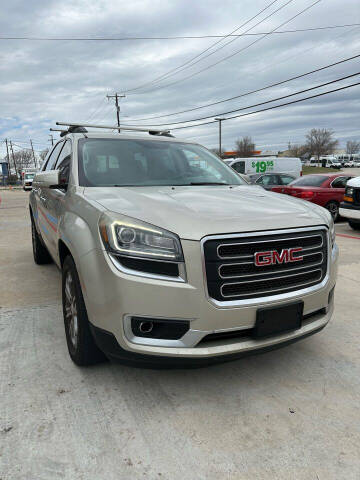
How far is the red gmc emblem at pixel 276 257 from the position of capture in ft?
6.94

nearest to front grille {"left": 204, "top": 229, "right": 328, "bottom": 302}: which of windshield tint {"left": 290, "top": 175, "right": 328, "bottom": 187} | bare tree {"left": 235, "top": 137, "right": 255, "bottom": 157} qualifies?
windshield tint {"left": 290, "top": 175, "right": 328, "bottom": 187}

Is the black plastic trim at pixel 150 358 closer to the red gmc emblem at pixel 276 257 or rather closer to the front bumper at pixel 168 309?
the front bumper at pixel 168 309

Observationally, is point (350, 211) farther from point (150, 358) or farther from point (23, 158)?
point (23, 158)

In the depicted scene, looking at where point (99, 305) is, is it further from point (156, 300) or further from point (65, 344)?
point (65, 344)

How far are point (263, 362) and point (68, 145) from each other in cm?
266

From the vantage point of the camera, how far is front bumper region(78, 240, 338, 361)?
1984 millimetres

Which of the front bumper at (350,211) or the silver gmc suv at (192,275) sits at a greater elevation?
the silver gmc suv at (192,275)

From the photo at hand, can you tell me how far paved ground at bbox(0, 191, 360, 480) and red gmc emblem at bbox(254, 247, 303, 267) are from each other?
0.87m

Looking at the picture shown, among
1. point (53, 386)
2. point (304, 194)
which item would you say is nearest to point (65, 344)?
point (53, 386)

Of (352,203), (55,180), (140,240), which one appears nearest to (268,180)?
(352,203)

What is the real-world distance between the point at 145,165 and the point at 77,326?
1554 mm

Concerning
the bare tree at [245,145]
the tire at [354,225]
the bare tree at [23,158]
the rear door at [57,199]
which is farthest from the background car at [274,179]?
the bare tree at [23,158]

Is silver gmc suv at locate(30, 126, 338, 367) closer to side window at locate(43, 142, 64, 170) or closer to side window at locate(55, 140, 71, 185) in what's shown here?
side window at locate(55, 140, 71, 185)

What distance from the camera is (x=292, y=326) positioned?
7.43 ft
